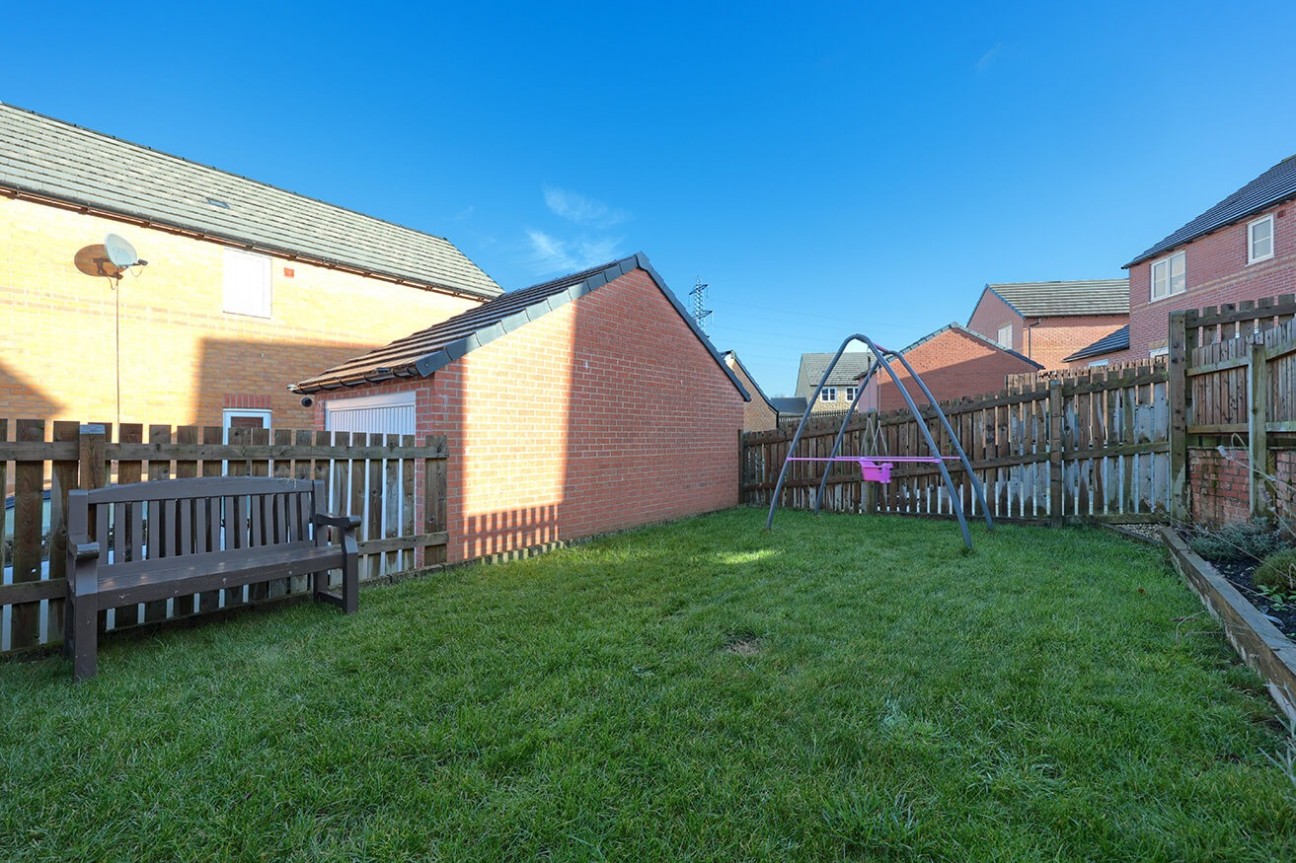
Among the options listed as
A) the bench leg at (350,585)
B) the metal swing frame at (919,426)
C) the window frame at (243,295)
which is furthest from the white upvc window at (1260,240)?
the window frame at (243,295)

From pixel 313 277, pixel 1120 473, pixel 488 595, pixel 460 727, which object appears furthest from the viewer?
pixel 313 277

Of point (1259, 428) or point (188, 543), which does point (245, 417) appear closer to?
point (188, 543)

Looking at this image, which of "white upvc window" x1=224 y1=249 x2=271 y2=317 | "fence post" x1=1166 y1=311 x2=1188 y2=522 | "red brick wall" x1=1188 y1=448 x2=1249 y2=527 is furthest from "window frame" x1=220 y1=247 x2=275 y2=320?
"red brick wall" x1=1188 y1=448 x2=1249 y2=527

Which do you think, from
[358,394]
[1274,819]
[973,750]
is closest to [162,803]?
[973,750]

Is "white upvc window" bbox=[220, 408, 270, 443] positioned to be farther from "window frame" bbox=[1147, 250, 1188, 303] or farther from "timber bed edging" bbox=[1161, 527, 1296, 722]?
"window frame" bbox=[1147, 250, 1188, 303]

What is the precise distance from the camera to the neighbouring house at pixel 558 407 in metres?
6.25

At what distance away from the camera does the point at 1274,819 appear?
5.71 feet

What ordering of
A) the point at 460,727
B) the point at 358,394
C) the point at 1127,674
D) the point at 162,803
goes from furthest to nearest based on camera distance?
the point at 358,394
the point at 1127,674
the point at 460,727
the point at 162,803

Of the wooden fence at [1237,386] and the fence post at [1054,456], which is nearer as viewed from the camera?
the wooden fence at [1237,386]

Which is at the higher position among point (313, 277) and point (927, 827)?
point (313, 277)

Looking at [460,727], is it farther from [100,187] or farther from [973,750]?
[100,187]

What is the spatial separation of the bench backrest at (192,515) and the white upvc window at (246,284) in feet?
36.4

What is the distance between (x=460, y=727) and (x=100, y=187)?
15.5m

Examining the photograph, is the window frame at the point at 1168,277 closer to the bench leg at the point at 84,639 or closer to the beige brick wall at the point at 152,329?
the beige brick wall at the point at 152,329
